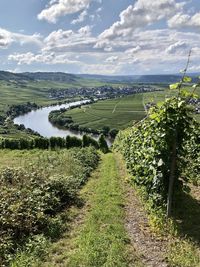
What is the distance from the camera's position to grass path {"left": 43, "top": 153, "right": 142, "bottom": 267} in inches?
384

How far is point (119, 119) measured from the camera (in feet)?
636

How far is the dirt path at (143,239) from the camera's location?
390 inches

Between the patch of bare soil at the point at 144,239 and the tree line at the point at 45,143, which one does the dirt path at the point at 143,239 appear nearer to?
the patch of bare soil at the point at 144,239

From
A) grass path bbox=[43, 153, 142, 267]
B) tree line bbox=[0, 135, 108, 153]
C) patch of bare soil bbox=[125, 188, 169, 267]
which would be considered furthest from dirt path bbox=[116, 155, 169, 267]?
tree line bbox=[0, 135, 108, 153]

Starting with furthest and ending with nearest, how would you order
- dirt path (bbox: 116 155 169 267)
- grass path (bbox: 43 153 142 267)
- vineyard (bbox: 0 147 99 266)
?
1. vineyard (bbox: 0 147 99 266)
2. dirt path (bbox: 116 155 169 267)
3. grass path (bbox: 43 153 142 267)

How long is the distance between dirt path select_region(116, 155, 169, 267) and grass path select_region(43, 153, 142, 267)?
24 cm

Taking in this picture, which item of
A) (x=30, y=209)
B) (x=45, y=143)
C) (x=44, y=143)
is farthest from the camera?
(x=45, y=143)

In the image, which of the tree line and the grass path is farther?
the tree line

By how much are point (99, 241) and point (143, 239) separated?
1.49m

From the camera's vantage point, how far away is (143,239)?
11477 millimetres

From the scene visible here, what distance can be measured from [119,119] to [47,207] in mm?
179975

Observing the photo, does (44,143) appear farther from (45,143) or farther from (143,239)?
(143,239)

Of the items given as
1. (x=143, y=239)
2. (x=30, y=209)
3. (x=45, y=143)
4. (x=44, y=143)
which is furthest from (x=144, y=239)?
(x=45, y=143)

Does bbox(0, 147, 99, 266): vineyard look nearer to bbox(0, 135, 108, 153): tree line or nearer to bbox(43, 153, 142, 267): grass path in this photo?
bbox(43, 153, 142, 267): grass path
